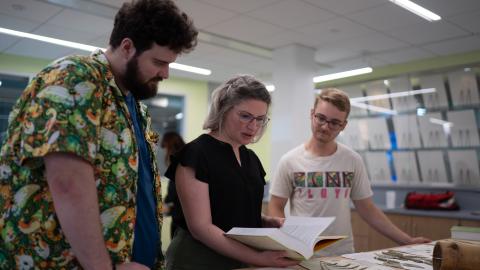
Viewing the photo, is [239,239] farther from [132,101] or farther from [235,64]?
[235,64]

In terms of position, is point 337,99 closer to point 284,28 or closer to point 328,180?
point 328,180

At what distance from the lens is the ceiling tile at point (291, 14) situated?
3.62 m

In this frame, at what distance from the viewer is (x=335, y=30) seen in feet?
14.1

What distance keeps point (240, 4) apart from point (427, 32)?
7.23 ft

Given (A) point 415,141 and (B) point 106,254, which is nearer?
(B) point 106,254

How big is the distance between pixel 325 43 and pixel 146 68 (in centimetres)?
413

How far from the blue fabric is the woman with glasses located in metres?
0.14

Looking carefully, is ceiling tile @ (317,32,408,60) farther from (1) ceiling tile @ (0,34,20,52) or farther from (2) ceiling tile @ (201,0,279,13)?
(1) ceiling tile @ (0,34,20,52)

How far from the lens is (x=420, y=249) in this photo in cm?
158

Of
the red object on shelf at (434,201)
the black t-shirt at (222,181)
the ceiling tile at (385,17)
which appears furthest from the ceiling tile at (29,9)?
the red object on shelf at (434,201)

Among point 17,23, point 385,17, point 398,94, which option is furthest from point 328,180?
point 17,23

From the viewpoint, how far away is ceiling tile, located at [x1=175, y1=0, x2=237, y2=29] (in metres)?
3.61

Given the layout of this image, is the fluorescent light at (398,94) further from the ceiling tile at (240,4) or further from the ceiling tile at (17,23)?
the ceiling tile at (17,23)

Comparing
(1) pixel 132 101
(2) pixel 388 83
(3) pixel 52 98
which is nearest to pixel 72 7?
(1) pixel 132 101
